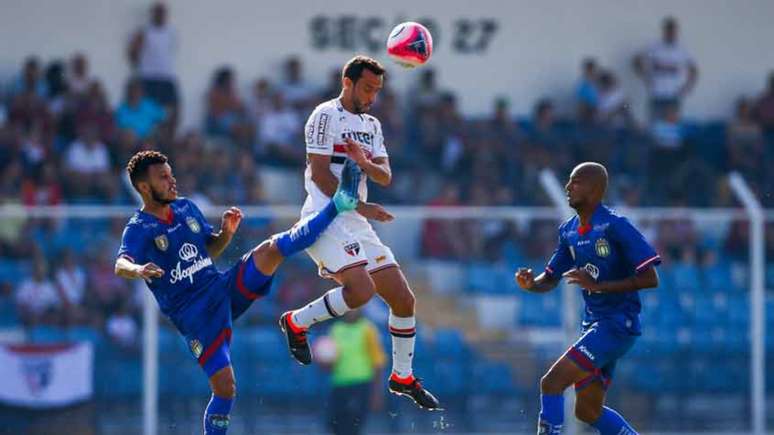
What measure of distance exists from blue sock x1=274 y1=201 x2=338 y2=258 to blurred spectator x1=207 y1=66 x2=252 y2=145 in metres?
7.82

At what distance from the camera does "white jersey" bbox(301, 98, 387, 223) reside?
10820 millimetres

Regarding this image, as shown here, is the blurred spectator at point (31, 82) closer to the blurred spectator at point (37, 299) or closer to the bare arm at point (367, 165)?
the blurred spectator at point (37, 299)

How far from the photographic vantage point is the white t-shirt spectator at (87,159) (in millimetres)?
17094

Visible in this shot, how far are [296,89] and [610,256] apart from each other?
356 inches

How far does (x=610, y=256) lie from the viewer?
10.8m

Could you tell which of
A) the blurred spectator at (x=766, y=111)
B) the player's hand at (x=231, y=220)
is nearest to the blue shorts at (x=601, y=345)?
the player's hand at (x=231, y=220)

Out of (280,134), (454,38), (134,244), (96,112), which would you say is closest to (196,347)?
(134,244)

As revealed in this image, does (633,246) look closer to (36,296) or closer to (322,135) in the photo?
(322,135)

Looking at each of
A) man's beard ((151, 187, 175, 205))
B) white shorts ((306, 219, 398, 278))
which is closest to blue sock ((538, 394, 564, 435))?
white shorts ((306, 219, 398, 278))

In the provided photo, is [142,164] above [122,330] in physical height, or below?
above

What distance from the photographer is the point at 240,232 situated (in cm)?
1585

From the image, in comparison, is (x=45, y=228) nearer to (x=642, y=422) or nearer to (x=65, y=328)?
(x=65, y=328)

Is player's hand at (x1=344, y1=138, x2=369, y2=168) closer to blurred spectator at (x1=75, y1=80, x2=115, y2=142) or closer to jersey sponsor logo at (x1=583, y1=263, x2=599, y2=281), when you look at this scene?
jersey sponsor logo at (x1=583, y1=263, x2=599, y2=281)

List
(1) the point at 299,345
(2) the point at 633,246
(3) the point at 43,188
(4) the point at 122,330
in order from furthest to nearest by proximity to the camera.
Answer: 1. (3) the point at 43,188
2. (4) the point at 122,330
3. (1) the point at 299,345
4. (2) the point at 633,246
